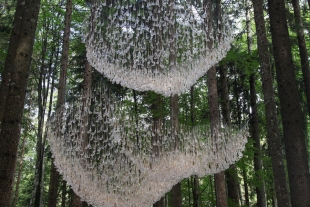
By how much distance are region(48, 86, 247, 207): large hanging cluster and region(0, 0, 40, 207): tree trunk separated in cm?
115

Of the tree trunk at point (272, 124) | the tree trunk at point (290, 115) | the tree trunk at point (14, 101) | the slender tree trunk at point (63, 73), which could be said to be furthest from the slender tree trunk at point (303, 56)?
the tree trunk at point (14, 101)

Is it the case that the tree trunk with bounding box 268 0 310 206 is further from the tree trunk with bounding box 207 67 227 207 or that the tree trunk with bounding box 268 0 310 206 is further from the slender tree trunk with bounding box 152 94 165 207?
the slender tree trunk with bounding box 152 94 165 207

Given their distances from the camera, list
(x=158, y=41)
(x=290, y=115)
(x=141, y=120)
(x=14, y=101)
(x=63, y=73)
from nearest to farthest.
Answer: (x=14, y=101) < (x=158, y=41) < (x=141, y=120) < (x=290, y=115) < (x=63, y=73)

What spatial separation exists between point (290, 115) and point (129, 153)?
3722 mm

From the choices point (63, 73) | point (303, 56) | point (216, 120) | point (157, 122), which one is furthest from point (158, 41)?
point (303, 56)

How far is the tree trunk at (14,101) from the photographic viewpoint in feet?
15.3

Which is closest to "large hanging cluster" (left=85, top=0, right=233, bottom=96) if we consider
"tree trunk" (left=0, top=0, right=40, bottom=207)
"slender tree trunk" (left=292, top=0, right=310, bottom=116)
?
"tree trunk" (left=0, top=0, right=40, bottom=207)

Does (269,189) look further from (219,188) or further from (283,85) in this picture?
(283,85)

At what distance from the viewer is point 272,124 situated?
764cm

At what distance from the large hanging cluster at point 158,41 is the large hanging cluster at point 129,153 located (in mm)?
1022

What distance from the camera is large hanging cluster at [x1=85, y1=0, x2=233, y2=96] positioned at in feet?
20.5

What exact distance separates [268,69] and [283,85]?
983 millimetres

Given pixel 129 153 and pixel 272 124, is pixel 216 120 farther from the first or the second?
pixel 129 153

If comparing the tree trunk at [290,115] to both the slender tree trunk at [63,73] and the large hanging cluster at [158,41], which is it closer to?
the large hanging cluster at [158,41]
